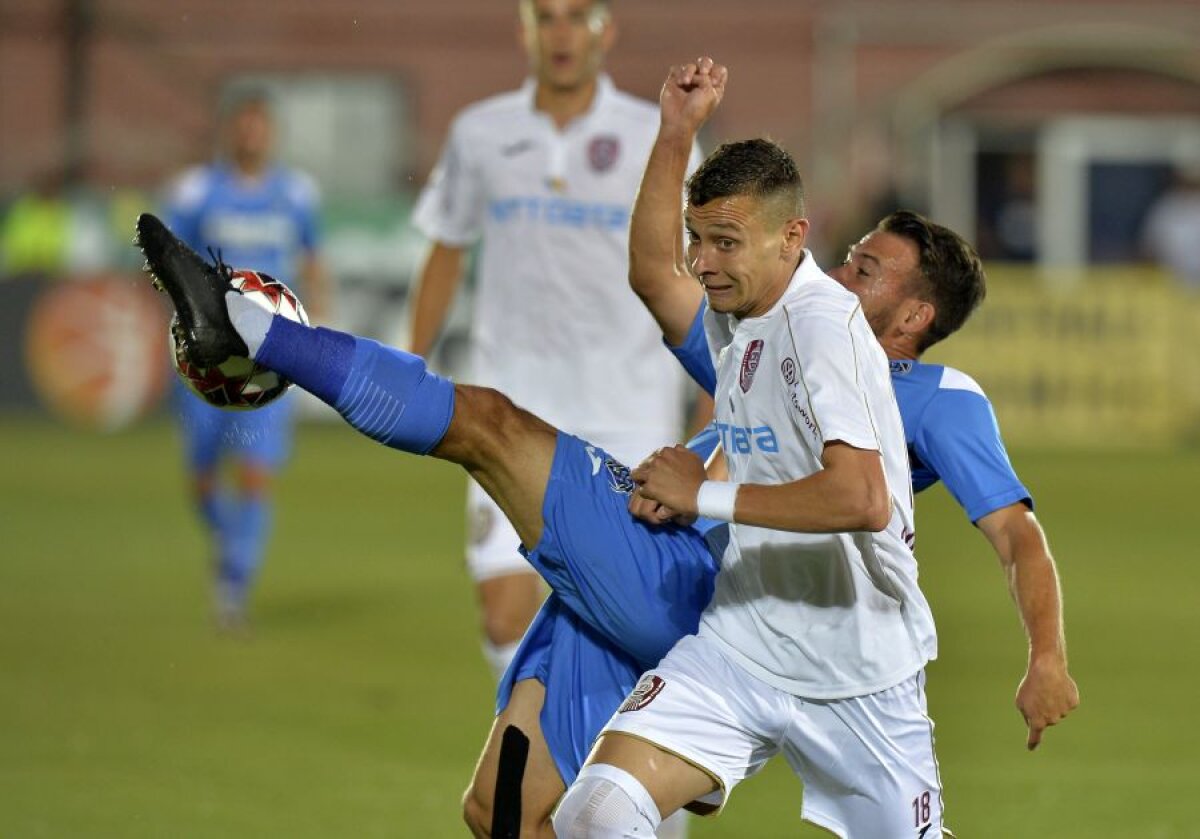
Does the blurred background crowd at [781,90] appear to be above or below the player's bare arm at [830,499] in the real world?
above

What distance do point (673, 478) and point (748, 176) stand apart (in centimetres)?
65

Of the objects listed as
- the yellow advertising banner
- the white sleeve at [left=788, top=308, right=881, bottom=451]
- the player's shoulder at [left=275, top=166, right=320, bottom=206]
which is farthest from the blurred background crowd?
the white sleeve at [left=788, top=308, right=881, bottom=451]

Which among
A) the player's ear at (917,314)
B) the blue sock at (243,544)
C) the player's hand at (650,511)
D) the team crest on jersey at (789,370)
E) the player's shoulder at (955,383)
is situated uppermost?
the player's ear at (917,314)

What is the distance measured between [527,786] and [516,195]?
2479 millimetres

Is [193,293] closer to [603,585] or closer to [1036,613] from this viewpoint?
[603,585]

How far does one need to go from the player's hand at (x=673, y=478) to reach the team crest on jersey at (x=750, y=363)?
193 mm

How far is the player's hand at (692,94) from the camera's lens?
15.6 ft

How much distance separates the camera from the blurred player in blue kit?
175 inches

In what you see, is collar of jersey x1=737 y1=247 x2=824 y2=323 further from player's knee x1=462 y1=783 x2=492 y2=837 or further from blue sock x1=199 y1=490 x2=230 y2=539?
blue sock x1=199 y1=490 x2=230 y2=539

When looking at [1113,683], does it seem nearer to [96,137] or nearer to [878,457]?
[878,457]

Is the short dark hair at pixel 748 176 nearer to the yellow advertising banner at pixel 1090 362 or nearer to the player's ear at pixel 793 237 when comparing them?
the player's ear at pixel 793 237

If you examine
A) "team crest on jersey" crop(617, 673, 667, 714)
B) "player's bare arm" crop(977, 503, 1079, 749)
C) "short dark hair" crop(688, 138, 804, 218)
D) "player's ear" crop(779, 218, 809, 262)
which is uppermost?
"short dark hair" crop(688, 138, 804, 218)

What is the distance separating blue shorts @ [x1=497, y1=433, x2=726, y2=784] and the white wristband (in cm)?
43

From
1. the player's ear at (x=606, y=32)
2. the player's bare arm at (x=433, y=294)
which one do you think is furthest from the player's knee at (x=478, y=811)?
the player's ear at (x=606, y=32)
